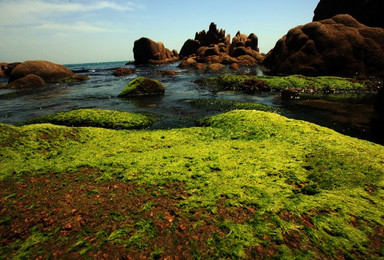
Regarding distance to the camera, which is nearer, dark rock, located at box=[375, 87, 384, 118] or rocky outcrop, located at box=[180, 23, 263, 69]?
dark rock, located at box=[375, 87, 384, 118]

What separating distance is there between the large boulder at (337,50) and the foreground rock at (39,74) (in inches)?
1271

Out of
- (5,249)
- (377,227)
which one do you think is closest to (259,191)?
(377,227)

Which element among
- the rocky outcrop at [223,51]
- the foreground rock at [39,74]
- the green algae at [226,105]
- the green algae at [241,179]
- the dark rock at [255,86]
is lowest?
the green algae at [241,179]

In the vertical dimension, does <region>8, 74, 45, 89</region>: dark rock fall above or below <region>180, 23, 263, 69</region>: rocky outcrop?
below

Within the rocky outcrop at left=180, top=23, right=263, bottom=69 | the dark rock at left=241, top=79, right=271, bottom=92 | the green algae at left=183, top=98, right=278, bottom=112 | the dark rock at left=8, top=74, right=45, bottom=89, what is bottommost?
the green algae at left=183, top=98, right=278, bottom=112

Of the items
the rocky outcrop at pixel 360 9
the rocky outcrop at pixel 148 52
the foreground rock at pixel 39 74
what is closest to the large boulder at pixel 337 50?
the rocky outcrop at pixel 360 9

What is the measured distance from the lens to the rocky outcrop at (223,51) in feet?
172

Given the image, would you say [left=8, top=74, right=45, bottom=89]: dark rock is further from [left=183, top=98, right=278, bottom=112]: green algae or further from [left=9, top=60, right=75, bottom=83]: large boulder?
[left=183, top=98, right=278, bottom=112]: green algae

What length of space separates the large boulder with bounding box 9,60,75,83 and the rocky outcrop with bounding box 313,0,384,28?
57604 millimetres

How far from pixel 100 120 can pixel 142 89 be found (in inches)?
347

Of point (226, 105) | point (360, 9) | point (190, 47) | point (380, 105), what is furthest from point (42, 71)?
point (190, 47)

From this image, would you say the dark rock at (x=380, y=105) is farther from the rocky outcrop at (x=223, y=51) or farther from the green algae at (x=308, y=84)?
the rocky outcrop at (x=223, y=51)

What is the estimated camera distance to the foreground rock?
83.2 feet

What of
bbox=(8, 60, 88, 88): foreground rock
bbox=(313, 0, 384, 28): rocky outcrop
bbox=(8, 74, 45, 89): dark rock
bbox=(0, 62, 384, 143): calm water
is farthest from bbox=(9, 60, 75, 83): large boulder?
bbox=(313, 0, 384, 28): rocky outcrop
